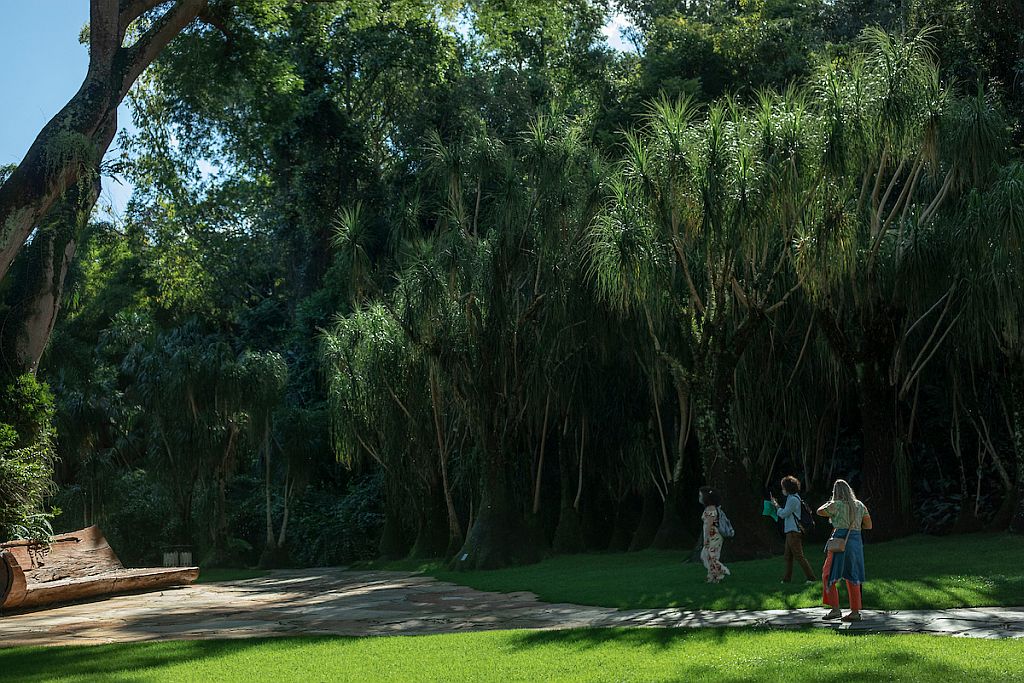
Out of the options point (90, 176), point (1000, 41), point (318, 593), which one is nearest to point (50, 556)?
point (318, 593)

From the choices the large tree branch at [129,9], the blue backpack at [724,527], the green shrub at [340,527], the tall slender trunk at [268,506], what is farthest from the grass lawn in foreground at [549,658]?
the green shrub at [340,527]

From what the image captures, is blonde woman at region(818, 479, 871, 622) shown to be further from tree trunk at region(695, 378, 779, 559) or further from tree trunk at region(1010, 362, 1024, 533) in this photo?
tree trunk at region(1010, 362, 1024, 533)

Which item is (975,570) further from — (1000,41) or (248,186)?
(248,186)

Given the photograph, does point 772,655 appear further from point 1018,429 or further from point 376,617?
point 1018,429

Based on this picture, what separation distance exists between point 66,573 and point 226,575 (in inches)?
393

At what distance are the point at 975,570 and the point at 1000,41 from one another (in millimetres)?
12135

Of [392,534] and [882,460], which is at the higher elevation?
[882,460]

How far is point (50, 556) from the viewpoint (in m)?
15.9

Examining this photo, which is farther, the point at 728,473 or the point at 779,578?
the point at 728,473

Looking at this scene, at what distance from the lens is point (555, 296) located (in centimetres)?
2078

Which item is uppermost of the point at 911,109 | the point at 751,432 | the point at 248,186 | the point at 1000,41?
the point at 248,186

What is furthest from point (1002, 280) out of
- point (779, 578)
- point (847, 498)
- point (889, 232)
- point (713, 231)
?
point (847, 498)

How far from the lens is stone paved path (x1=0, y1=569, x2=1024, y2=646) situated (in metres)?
10.0

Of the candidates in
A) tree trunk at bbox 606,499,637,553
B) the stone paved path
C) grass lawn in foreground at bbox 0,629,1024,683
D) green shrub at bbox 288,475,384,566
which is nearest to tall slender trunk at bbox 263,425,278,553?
green shrub at bbox 288,475,384,566
